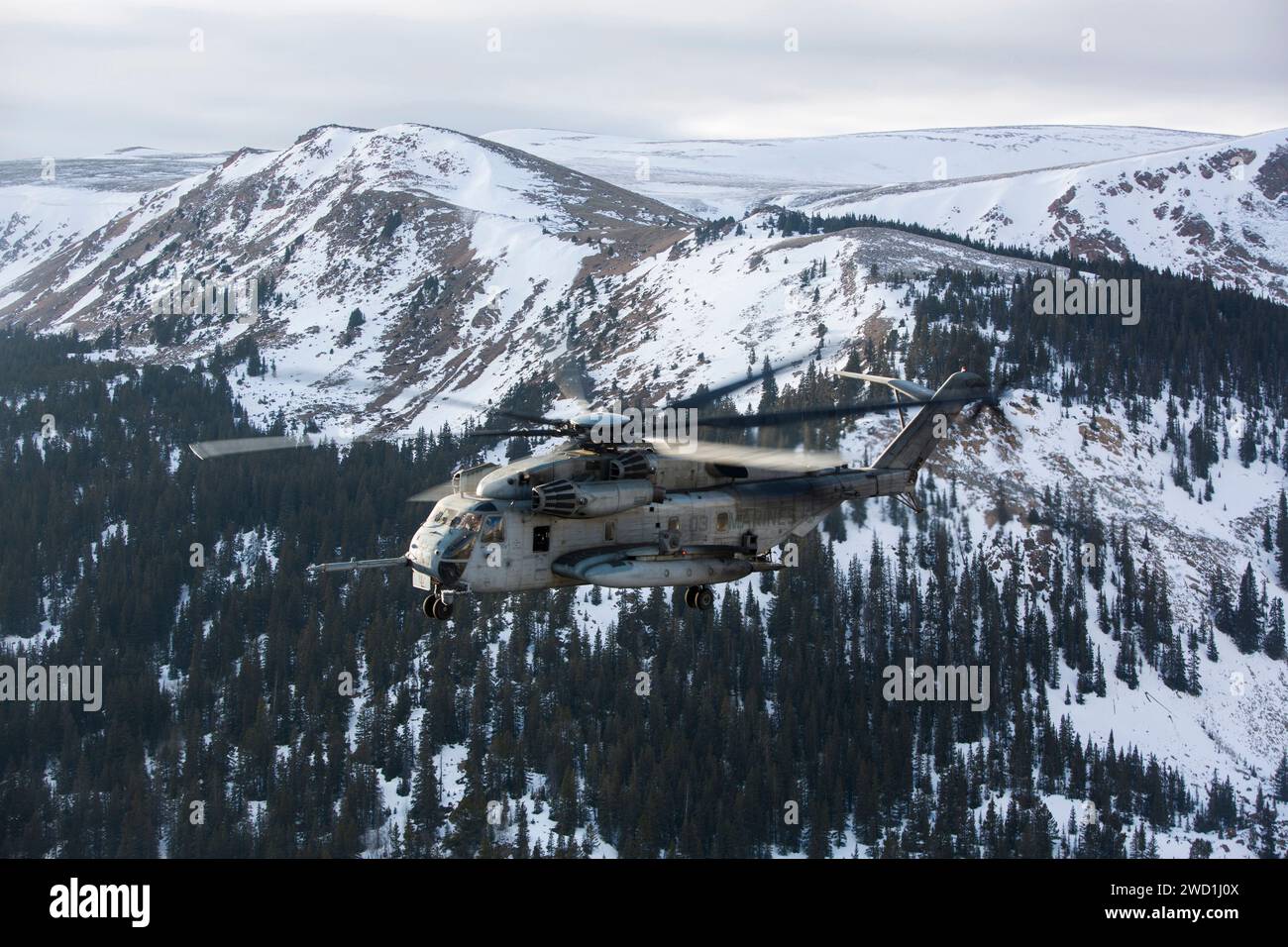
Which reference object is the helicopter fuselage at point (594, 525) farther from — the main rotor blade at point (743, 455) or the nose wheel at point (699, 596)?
the nose wheel at point (699, 596)

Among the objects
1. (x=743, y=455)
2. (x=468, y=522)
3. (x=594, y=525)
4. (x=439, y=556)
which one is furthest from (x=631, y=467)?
(x=439, y=556)

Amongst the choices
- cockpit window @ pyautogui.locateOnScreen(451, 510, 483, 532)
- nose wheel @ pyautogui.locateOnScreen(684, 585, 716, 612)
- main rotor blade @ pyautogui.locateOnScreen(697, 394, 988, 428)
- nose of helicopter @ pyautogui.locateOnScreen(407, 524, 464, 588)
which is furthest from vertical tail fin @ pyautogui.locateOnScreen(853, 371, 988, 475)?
nose of helicopter @ pyautogui.locateOnScreen(407, 524, 464, 588)

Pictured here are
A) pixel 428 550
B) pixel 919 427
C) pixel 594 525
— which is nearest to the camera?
pixel 428 550

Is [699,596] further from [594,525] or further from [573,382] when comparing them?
[573,382]

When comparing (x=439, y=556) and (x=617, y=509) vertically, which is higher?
(x=617, y=509)

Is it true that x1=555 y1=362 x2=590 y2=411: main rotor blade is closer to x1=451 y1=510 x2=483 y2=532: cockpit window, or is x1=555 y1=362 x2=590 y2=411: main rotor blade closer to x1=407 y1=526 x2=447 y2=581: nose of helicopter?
x1=451 y1=510 x2=483 y2=532: cockpit window

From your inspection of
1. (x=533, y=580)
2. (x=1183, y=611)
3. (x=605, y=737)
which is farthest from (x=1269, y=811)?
(x=533, y=580)
